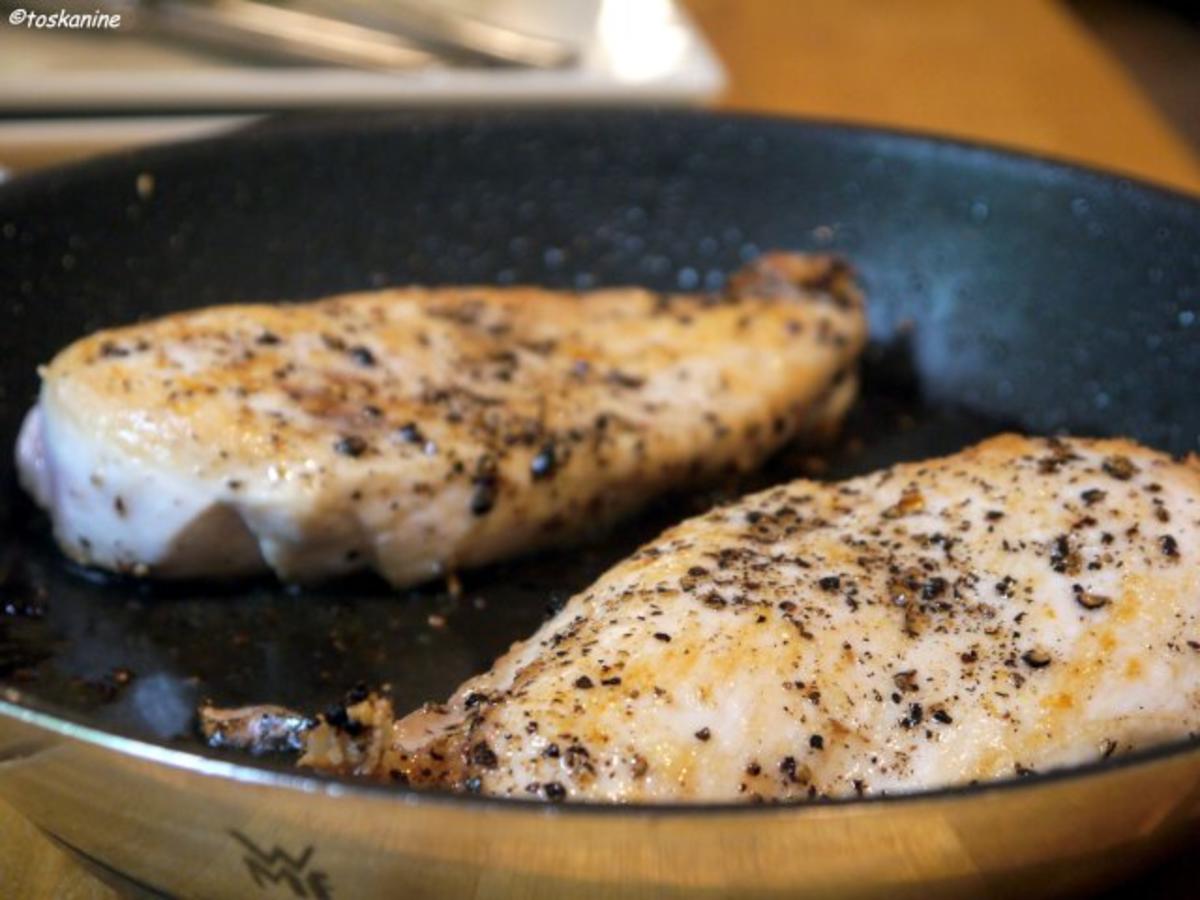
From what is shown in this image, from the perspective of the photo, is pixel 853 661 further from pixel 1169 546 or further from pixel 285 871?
pixel 285 871

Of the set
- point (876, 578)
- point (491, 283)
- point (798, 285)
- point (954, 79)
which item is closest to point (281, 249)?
point (491, 283)

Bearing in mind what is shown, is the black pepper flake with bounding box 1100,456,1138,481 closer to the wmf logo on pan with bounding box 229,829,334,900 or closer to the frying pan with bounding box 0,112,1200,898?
the frying pan with bounding box 0,112,1200,898

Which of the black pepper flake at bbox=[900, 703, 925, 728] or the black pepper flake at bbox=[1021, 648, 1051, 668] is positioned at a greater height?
the black pepper flake at bbox=[1021, 648, 1051, 668]

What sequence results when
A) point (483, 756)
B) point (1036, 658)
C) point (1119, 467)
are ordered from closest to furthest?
point (483, 756), point (1036, 658), point (1119, 467)

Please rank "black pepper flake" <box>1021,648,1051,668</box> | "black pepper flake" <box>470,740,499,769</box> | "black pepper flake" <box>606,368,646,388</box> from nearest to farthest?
1. "black pepper flake" <box>470,740,499,769</box>
2. "black pepper flake" <box>1021,648,1051,668</box>
3. "black pepper flake" <box>606,368,646,388</box>

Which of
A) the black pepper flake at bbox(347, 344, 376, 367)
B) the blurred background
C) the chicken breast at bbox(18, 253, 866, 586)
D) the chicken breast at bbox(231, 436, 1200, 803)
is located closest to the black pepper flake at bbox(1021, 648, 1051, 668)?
the chicken breast at bbox(231, 436, 1200, 803)

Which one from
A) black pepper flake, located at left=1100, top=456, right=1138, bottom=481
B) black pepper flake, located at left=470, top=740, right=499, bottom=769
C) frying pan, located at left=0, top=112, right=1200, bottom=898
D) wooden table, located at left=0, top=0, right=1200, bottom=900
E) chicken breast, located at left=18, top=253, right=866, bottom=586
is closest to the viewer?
frying pan, located at left=0, top=112, right=1200, bottom=898

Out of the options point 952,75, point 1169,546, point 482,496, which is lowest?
point 482,496

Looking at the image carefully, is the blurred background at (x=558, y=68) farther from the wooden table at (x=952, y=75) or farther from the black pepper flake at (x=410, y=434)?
the black pepper flake at (x=410, y=434)

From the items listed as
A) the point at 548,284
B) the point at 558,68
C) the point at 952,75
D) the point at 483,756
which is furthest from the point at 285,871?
the point at 952,75
